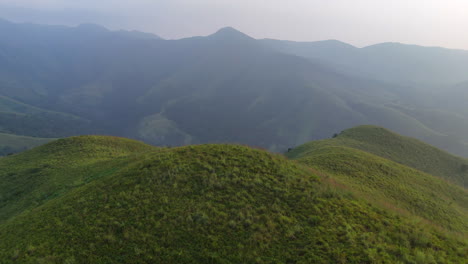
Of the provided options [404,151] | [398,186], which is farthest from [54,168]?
[404,151]

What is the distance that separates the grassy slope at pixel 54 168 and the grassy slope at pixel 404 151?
1480 inches

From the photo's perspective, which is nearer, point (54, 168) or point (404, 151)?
point (54, 168)

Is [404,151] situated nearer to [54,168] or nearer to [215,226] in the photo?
[215,226]

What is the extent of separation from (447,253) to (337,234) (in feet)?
19.7

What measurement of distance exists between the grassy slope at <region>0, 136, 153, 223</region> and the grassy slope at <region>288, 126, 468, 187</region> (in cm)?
3758

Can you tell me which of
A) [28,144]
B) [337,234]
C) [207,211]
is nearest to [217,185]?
[207,211]

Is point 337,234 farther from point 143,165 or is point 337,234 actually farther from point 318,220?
point 143,165

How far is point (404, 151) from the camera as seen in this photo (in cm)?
6003

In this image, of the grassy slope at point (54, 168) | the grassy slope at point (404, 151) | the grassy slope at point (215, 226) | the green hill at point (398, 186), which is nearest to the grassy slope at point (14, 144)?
the grassy slope at point (54, 168)

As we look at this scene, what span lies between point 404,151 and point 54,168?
73.0 m

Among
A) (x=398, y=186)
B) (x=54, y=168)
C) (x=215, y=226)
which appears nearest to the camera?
(x=215, y=226)

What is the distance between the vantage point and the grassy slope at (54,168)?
2317 cm

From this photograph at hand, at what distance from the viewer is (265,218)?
45.7ft

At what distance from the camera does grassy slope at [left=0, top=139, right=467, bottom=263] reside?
1176 centimetres
